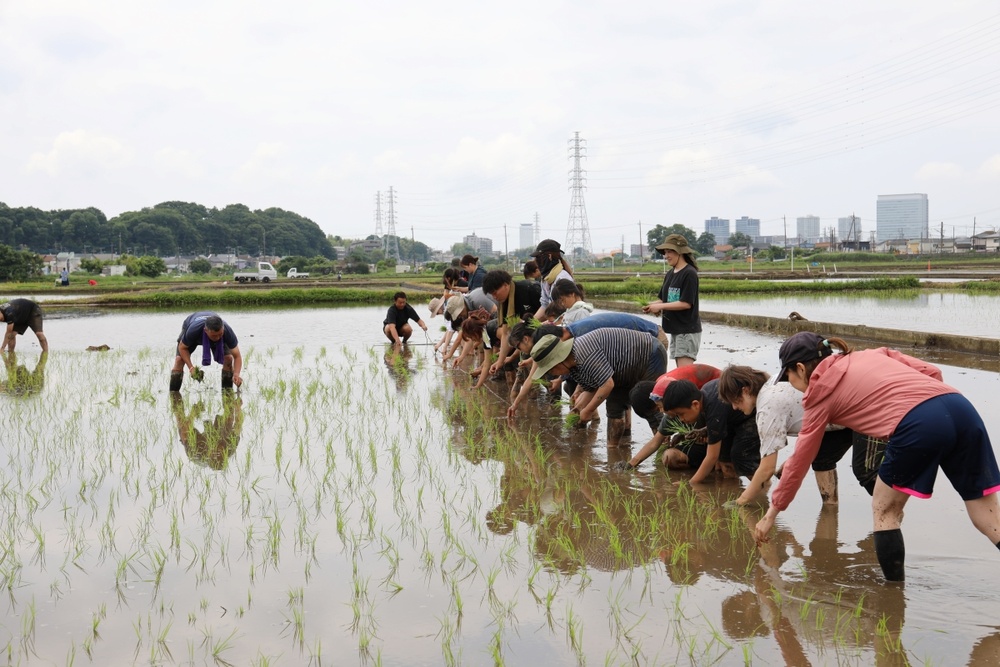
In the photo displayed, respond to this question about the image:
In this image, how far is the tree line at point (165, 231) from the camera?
94875mm

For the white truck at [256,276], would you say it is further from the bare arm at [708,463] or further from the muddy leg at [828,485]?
the muddy leg at [828,485]

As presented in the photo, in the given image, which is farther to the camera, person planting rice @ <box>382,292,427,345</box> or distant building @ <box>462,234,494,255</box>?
distant building @ <box>462,234,494,255</box>

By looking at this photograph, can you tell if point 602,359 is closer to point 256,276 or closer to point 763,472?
point 763,472

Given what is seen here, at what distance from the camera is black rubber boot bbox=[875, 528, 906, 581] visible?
3.24m

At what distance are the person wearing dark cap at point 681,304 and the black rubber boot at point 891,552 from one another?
8.91 feet

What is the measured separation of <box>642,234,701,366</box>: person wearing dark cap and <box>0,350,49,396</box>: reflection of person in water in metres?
6.20

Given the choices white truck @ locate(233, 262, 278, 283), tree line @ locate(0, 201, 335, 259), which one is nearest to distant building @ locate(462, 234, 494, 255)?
tree line @ locate(0, 201, 335, 259)

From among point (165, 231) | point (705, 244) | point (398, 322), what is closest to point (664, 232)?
point (705, 244)

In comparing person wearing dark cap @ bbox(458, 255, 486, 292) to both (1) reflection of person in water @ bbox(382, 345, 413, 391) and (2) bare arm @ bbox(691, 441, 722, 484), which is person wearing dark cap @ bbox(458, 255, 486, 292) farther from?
(2) bare arm @ bbox(691, 441, 722, 484)

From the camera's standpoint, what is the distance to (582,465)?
537cm

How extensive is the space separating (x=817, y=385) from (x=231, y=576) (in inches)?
94.2

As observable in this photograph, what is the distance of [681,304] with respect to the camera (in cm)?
592

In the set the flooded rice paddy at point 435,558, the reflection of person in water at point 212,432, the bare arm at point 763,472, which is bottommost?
the flooded rice paddy at point 435,558

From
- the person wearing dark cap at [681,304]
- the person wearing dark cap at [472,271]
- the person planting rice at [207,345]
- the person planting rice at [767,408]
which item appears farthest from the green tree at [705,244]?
the person planting rice at [767,408]
